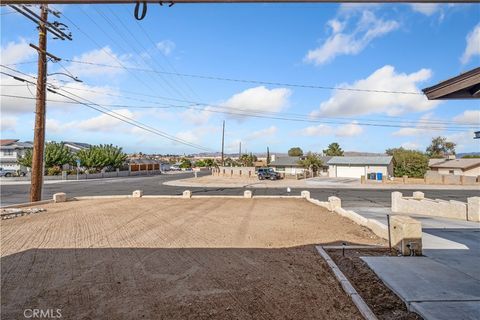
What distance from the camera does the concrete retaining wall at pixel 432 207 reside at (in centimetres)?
1468

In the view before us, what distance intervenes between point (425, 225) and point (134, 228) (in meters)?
11.4

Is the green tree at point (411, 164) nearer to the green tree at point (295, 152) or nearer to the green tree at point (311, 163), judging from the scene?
the green tree at point (311, 163)

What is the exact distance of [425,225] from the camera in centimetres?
1280

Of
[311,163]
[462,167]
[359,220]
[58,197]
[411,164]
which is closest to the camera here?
[359,220]

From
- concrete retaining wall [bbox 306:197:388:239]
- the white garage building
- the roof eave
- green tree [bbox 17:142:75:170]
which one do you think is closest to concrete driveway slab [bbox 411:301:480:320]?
the roof eave

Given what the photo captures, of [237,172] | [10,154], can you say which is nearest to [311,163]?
[237,172]

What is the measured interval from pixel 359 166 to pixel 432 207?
41696mm

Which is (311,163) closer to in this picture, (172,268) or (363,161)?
(363,161)

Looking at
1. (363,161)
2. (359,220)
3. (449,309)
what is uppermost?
(363,161)

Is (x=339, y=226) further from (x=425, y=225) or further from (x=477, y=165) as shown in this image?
(x=477, y=165)

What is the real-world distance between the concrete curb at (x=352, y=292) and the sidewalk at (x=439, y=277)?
2.23 feet

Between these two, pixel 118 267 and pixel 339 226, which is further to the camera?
pixel 339 226

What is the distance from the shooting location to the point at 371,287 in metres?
5.97

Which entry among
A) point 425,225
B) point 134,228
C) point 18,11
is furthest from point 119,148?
point 425,225
